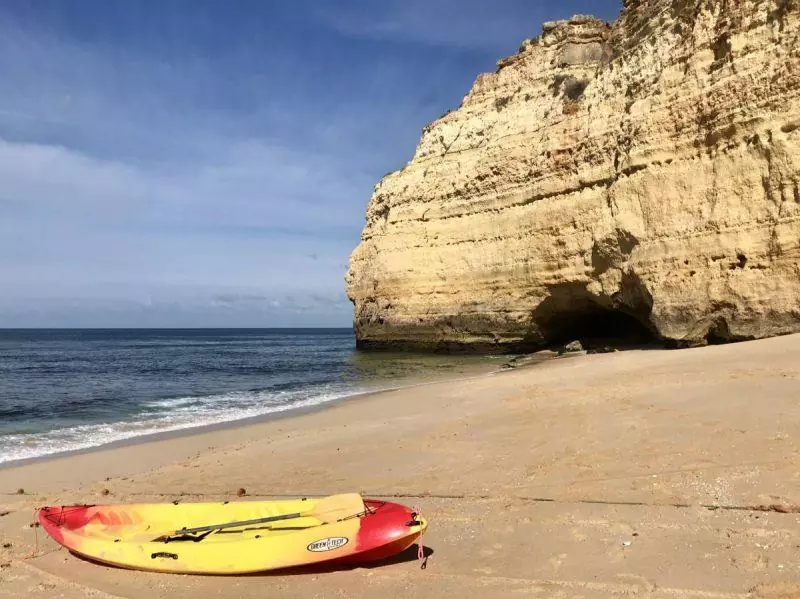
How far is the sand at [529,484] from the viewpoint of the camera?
3637 mm

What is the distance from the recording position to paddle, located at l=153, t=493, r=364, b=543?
4.53 metres

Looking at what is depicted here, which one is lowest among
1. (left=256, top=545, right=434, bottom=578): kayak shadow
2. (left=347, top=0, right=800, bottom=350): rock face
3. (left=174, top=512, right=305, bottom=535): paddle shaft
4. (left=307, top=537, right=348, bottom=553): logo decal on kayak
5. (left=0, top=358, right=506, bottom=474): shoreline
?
(left=0, top=358, right=506, bottom=474): shoreline

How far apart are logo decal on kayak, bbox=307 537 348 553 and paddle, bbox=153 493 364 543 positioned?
0.40 metres

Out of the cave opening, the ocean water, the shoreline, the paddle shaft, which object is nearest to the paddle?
the paddle shaft

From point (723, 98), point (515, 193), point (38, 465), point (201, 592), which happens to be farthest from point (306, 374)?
point (201, 592)

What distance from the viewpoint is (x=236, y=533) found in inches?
180

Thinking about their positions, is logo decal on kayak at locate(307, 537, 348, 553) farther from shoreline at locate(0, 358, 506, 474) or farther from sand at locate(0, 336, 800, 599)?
shoreline at locate(0, 358, 506, 474)

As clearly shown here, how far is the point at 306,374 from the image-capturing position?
923 inches

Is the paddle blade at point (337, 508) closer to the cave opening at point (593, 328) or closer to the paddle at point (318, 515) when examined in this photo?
the paddle at point (318, 515)

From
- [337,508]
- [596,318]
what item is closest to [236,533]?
[337,508]

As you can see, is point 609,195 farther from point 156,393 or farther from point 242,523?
point 242,523

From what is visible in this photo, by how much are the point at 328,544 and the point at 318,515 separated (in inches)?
26.1

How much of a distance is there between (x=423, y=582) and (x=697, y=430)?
4.15 metres

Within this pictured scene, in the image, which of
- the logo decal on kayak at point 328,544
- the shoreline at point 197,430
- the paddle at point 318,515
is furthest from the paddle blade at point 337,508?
the shoreline at point 197,430
